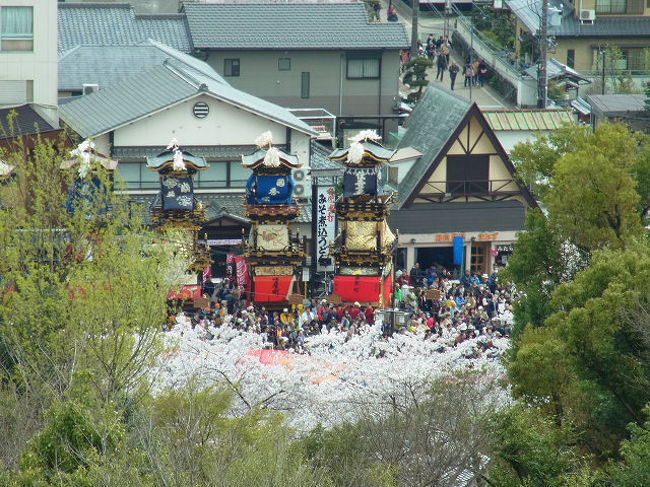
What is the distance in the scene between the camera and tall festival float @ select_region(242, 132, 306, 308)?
5581 centimetres

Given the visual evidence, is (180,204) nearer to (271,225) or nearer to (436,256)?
(271,225)

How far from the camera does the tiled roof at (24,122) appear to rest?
188ft

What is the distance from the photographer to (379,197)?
5672cm

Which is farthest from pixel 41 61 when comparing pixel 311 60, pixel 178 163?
pixel 311 60

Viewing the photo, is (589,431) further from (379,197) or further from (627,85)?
(627,85)

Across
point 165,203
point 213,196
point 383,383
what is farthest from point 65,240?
point 213,196

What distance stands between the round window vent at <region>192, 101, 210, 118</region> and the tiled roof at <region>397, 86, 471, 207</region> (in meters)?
8.00

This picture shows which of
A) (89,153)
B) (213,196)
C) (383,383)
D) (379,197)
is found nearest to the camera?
(383,383)

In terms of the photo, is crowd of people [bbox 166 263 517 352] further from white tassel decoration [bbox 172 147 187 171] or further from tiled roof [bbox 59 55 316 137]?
tiled roof [bbox 59 55 316 137]

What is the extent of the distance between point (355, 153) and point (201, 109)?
8.27 m

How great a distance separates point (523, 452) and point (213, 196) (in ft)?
99.1

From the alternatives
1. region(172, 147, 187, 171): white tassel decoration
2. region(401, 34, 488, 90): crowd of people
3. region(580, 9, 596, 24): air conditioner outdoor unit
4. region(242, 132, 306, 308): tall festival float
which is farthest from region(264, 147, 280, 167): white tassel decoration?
region(580, 9, 596, 24): air conditioner outdoor unit

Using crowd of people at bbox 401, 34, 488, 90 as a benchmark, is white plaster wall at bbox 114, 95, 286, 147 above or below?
below

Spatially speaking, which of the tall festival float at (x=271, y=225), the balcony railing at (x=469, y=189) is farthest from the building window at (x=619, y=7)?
the tall festival float at (x=271, y=225)
